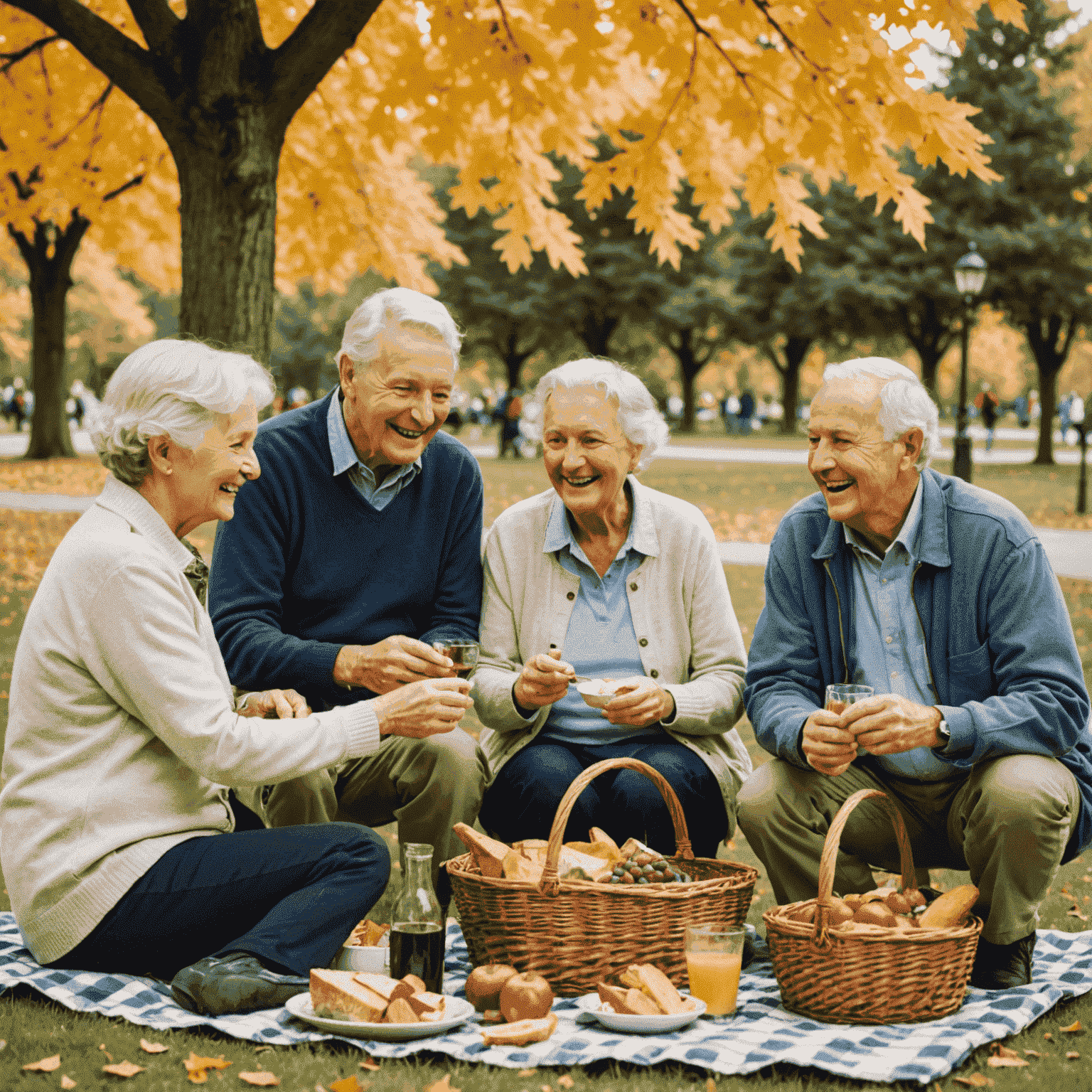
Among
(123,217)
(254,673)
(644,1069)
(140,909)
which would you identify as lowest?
(644,1069)

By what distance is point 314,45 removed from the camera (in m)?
7.08

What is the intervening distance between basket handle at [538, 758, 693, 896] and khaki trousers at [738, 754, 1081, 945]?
8.3 inches

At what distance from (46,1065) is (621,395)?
2.55 metres

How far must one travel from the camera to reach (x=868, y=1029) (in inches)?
142

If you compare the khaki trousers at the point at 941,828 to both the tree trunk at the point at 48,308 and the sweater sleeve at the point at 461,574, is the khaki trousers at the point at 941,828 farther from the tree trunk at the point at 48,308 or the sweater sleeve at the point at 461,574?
the tree trunk at the point at 48,308

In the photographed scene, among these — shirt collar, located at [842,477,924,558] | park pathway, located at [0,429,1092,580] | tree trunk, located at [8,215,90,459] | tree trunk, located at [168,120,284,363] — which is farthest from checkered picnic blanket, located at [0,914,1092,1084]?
tree trunk, located at [8,215,90,459]

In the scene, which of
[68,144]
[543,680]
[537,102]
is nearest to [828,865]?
[543,680]

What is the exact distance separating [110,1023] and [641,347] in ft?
163

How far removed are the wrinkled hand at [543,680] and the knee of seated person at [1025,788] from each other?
1221mm

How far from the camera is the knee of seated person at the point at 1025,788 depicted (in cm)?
382

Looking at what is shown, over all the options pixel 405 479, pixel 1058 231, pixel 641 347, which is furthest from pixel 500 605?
pixel 641 347

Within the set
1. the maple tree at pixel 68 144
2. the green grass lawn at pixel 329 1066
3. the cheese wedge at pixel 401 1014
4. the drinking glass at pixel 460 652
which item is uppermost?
the maple tree at pixel 68 144

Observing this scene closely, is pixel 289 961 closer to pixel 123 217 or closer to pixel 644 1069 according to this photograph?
pixel 644 1069

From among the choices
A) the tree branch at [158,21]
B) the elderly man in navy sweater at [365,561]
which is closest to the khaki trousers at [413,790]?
the elderly man in navy sweater at [365,561]
